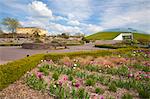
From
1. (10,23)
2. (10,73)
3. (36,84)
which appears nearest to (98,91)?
(36,84)

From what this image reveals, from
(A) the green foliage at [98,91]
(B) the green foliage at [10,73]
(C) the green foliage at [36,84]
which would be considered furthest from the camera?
(B) the green foliage at [10,73]

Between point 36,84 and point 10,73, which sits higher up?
point 10,73

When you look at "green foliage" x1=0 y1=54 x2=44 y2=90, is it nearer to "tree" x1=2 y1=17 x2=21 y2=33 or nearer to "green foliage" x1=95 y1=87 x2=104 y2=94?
"green foliage" x1=95 y1=87 x2=104 y2=94

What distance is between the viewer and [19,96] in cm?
682

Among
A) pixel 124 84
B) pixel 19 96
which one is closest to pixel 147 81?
pixel 124 84

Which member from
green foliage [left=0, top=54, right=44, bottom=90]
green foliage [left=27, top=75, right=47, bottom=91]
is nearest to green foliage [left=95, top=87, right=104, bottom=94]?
green foliage [left=27, top=75, right=47, bottom=91]

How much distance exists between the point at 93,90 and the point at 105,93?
0.46 metres

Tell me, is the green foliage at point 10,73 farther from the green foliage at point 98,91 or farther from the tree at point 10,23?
the tree at point 10,23

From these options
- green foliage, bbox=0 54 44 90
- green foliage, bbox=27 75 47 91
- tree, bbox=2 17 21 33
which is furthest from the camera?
tree, bbox=2 17 21 33

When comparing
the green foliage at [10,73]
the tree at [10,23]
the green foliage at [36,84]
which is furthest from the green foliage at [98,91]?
the tree at [10,23]

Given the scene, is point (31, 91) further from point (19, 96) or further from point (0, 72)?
point (0, 72)

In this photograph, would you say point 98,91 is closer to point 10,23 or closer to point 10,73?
point 10,73

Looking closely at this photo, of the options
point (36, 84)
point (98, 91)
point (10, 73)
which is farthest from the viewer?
point (10, 73)

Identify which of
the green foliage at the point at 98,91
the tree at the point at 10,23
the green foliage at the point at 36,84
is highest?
the tree at the point at 10,23
